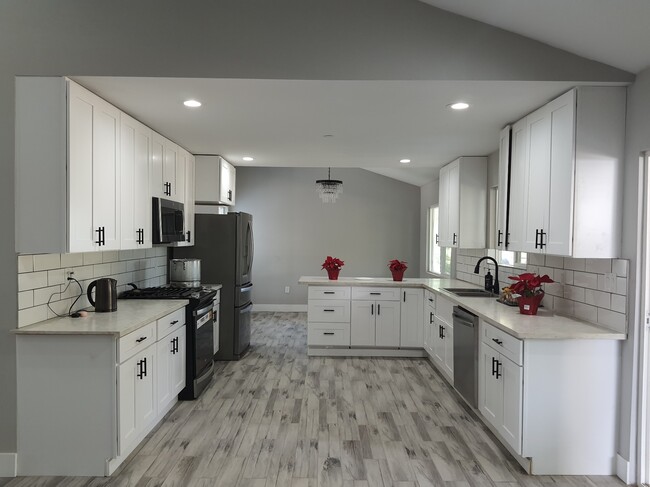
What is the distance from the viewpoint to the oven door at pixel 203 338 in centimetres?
396

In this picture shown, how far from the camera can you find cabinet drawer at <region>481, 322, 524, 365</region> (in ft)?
9.03

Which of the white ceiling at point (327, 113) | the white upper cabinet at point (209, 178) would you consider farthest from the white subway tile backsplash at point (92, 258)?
the white upper cabinet at point (209, 178)

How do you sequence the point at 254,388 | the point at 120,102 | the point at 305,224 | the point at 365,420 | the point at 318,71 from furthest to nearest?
the point at 305,224
the point at 254,388
the point at 365,420
the point at 120,102
the point at 318,71

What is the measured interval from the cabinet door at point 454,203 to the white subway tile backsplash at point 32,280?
3.96m

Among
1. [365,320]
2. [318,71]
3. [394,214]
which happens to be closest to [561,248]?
[318,71]

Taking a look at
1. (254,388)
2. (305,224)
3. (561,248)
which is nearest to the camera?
(561,248)

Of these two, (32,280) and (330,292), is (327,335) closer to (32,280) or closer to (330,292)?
(330,292)

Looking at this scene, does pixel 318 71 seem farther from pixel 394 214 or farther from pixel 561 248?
pixel 394 214

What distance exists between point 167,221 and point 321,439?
7.78 ft

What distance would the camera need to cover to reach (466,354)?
3.72 meters

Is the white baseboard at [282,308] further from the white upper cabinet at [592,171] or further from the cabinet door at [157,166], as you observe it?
the white upper cabinet at [592,171]

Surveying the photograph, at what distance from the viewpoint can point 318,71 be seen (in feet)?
8.65

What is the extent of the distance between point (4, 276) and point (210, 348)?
6.90ft

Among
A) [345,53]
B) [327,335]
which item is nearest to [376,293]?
[327,335]
